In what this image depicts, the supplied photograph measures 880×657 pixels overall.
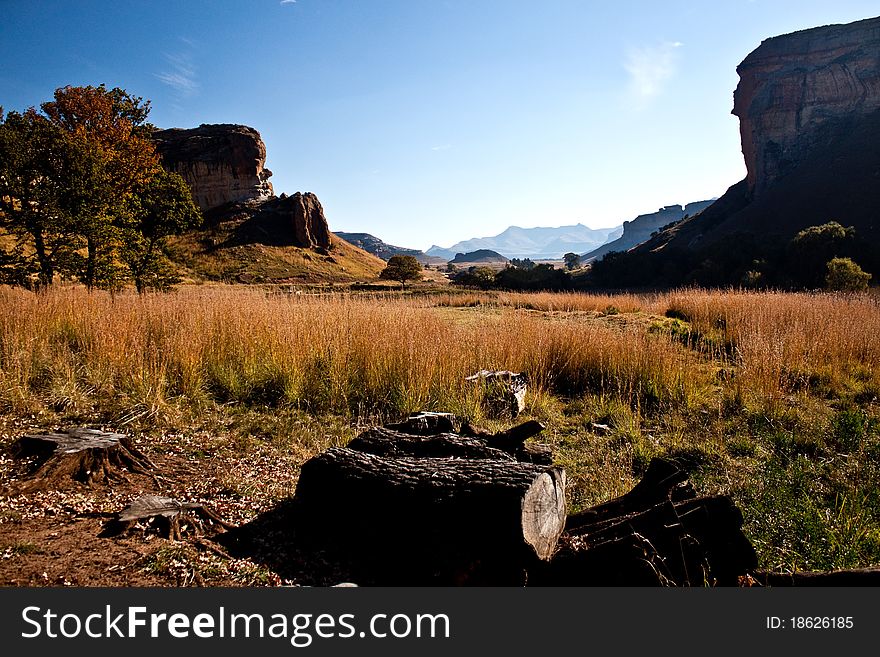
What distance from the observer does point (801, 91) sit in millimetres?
86062

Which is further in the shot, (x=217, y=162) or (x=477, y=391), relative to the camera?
(x=217, y=162)

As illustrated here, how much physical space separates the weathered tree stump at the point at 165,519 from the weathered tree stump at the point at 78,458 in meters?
0.62

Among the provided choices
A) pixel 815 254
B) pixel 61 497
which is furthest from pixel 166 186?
pixel 815 254

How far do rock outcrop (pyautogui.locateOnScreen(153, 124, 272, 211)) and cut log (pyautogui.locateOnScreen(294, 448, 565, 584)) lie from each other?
92058mm

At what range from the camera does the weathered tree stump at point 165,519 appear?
7.59 feet

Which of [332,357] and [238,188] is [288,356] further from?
[238,188]

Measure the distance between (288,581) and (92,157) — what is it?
16040mm

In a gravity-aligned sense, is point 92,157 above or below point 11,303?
above

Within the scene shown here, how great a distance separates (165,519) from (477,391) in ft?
11.8

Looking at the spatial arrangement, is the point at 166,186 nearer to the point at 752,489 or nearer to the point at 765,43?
the point at 752,489

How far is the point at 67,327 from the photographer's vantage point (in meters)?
6.25

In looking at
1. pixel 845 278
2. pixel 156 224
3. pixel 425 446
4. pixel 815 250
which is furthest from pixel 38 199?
pixel 815 250

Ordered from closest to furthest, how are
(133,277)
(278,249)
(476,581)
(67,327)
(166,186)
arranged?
(476,581) → (67,327) → (133,277) → (166,186) → (278,249)

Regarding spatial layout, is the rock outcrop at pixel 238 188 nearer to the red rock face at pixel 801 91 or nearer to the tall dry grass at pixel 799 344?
the tall dry grass at pixel 799 344
